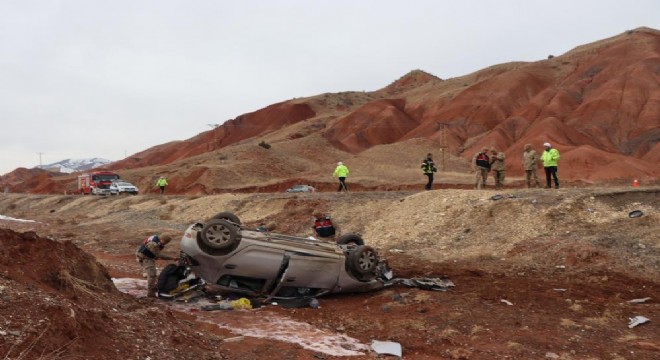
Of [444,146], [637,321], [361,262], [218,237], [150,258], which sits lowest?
[637,321]

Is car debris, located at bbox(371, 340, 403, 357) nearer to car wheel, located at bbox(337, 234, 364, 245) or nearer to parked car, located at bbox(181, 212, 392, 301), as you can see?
parked car, located at bbox(181, 212, 392, 301)

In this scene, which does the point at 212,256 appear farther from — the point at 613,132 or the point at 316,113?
the point at 316,113

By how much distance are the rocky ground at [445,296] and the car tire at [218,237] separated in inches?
45.6

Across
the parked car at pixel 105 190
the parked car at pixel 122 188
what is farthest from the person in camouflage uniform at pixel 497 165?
the parked car at pixel 105 190

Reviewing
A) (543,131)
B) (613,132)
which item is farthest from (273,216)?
(613,132)

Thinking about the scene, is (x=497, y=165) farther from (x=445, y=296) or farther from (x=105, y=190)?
(x=105, y=190)

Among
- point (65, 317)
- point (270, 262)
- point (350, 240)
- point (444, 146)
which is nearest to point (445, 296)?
point (350, 240)

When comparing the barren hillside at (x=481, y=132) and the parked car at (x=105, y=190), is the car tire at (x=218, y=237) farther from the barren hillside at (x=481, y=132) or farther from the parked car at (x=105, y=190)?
the parked car at (x=105, y=190)

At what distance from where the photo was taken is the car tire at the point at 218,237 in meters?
9.12

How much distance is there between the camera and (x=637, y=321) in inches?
313

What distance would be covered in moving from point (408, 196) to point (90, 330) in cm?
1451

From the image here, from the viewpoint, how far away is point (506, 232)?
46.0 feet

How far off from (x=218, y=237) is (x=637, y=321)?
22.6ft

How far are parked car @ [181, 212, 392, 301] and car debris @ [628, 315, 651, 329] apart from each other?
14.2 ft
